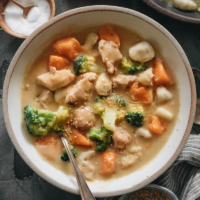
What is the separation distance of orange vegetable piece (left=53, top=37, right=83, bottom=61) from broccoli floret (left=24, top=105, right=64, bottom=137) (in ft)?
2.09

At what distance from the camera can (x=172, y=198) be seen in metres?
2.73

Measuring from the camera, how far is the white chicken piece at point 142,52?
2.55 m

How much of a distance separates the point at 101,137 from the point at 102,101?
372 mm

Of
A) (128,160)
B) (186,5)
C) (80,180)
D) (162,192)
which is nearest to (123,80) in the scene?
(128,160)

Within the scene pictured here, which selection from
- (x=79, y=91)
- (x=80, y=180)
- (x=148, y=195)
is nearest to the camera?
(x=80, y=180)

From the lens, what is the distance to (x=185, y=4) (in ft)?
9.14

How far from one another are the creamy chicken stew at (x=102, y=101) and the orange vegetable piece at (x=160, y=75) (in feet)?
0.03

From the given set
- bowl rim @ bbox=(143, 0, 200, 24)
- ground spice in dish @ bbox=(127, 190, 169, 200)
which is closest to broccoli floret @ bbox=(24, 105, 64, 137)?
ground spice in dish @ bbox=(127, 190, 169, 200)

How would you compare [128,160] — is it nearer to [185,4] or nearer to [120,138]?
[120,138]

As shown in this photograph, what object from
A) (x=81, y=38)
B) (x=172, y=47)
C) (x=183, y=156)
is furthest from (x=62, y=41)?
(x=183, y=156)

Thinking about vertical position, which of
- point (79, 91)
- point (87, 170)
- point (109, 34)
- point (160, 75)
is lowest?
point (87, 170)

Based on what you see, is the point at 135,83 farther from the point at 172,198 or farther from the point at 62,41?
the point at 172,198

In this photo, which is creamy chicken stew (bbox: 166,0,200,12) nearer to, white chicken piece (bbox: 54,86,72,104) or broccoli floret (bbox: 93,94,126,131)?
broccoli floret (bbox: 93,94,126,131)

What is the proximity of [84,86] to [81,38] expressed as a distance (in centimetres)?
57
